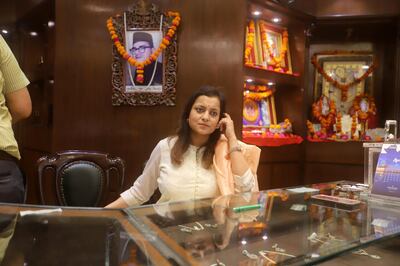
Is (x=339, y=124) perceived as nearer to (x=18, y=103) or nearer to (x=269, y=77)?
(x=269, y=77)

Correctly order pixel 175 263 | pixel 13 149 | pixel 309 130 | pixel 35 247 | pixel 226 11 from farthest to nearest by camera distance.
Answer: pixel 309 130 < pixel 226 11 < pixel 13 149 < pixel 35 247 < pixel 175 263

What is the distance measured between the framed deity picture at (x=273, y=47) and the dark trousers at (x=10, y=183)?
2.72m

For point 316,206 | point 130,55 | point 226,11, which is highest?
point 226,11

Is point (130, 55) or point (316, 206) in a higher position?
point (130, 55)

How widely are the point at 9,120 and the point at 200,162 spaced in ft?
3.04

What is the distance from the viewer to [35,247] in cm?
89

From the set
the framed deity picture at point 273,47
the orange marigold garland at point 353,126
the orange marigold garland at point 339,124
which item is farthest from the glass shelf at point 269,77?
the orange marigold garland at point 353,126

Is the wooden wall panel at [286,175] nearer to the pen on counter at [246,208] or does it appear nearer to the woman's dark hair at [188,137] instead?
the woman's dark hair at [188,137]

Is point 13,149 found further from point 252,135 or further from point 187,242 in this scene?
point 252,135

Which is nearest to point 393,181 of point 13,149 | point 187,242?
point 187,242

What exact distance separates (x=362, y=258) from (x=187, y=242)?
0.60 metres

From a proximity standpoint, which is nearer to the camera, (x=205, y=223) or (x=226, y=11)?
(x=205, y=223)

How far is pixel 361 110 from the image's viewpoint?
4062 mm

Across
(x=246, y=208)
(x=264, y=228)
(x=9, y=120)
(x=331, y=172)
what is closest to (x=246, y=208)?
(x=246, y=208)
